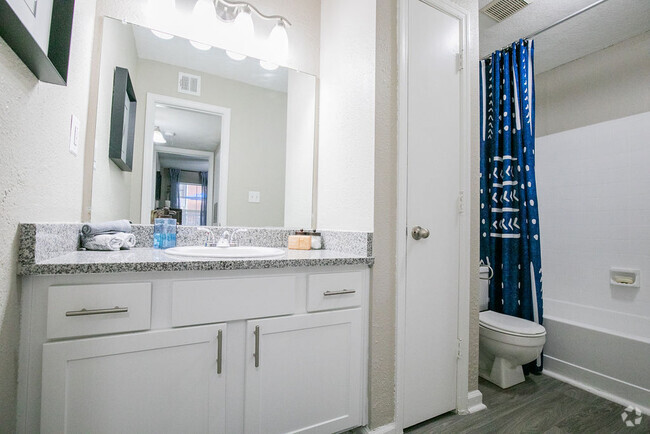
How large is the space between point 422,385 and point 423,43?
→ 167 centimetres

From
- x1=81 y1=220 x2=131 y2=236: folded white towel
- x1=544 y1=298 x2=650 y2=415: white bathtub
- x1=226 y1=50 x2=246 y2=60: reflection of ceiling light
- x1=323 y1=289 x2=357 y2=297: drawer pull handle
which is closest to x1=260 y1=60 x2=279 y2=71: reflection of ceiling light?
x1=226 y1=50 x2=246 y2=60: reflection of ceiling light

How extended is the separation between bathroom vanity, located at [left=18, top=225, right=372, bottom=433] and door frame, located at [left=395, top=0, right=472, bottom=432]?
0.18 m

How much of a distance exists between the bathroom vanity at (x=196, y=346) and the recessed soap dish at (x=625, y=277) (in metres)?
2.26

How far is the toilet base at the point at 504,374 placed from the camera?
1.76 meters

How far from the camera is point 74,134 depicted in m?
1.10

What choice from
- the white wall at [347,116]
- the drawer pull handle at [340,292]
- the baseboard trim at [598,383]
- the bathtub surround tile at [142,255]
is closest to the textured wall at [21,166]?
the bathtub surround tile at [142,255]

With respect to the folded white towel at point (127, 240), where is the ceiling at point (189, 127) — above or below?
above

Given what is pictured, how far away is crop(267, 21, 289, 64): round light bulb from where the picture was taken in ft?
5.63

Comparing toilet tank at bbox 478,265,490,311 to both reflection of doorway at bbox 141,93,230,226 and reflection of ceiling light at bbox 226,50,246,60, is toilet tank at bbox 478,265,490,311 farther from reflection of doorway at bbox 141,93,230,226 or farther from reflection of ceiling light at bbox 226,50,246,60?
reflection of ceiling light at bbox 226,50,246,60

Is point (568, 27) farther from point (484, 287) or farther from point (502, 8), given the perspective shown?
point (484, 287)

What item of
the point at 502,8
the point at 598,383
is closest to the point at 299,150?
the point at 502,8

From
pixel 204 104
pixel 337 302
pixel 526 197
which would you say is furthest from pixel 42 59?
pixel 526 197

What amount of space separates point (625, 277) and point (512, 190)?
1123 millimetres

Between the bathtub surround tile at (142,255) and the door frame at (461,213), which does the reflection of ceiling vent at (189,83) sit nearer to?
the bathtub surround tile at (142,255)
